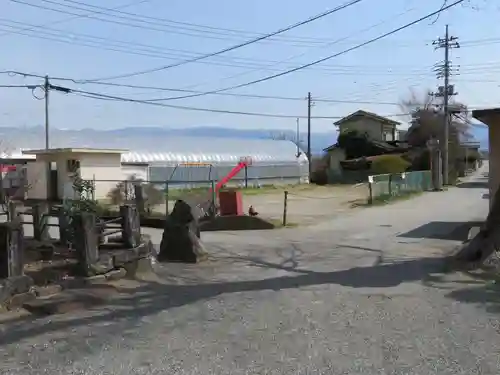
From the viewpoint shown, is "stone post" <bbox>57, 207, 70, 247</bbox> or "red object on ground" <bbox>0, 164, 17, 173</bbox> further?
"red object on ground" <bbox>0, 164, 17, 173</bbox>

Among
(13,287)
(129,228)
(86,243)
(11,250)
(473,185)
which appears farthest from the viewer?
(473,185)

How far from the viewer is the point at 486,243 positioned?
33.5 feet

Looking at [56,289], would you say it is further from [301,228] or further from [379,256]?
[301,228]

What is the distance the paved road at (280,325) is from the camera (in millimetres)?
5301

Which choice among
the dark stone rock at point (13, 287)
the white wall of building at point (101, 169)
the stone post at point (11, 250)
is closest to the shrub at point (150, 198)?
the white wall of building at point (101, 169)

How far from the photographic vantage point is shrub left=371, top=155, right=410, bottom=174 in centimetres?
5425

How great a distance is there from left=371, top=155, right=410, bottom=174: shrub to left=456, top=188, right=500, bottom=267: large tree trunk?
44031 mm

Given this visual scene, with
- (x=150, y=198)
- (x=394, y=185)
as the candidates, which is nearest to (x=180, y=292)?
(x=150, y=198)

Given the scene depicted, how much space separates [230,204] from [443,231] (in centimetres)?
693

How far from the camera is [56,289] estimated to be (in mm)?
8188

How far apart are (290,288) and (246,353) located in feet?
10.9

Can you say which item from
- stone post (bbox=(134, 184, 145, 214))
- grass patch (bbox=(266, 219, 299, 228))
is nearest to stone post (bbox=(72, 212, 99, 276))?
grass patch (bbox=(266, 219, 299, 228))

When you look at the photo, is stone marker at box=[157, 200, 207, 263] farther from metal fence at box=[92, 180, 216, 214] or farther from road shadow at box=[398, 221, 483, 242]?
metal fence at box=[92, 180, 216, 214]

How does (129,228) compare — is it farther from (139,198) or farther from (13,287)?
(139,198)
